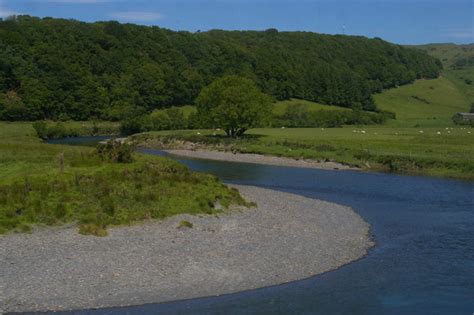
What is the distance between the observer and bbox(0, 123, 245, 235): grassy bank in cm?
3238

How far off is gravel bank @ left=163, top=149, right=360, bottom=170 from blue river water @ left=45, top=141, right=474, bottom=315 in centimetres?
1995

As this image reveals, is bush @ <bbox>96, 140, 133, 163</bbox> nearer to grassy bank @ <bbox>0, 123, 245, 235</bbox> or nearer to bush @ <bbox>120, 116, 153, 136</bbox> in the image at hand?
grassy bank @ <bbox>0, 123, 245, 235</bbox>

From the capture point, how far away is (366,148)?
8631 cm

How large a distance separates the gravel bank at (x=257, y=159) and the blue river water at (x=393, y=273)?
785 inches

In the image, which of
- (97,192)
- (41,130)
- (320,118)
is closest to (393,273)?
(97,192)

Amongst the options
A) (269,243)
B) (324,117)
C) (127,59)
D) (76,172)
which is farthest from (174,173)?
(127,59)

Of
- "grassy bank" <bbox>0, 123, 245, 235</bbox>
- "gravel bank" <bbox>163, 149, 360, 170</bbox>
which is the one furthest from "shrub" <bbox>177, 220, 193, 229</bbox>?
"gravel bank" <bbox>163, 149, 360, 170</bbox>

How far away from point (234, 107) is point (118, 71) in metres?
69.9

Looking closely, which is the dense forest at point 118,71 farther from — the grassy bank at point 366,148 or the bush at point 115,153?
the bush at point 115,153

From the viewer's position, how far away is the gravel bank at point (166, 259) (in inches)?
963

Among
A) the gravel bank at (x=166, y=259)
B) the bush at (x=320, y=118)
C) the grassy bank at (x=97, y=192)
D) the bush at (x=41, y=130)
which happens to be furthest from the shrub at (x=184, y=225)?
the bush at (x=320, y=118)

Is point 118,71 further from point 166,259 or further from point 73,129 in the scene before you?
point 166,259

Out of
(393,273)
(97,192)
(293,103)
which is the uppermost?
(293,103)

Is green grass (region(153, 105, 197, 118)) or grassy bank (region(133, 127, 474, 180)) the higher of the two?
green grass (region(153, 105, 197, 118))
